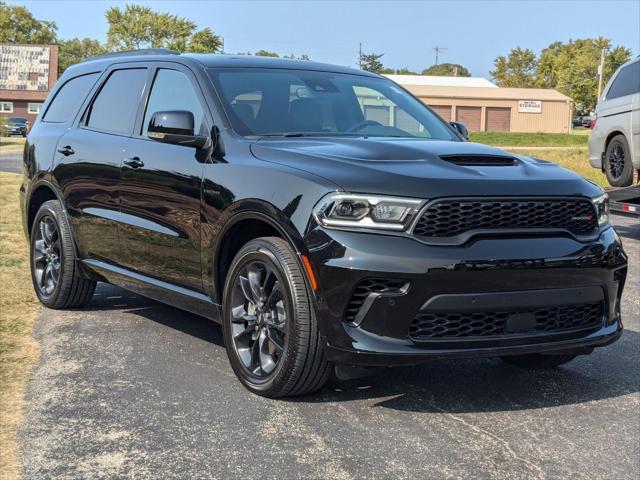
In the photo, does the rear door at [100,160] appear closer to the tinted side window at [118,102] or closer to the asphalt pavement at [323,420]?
the tinted side window at [118,102]

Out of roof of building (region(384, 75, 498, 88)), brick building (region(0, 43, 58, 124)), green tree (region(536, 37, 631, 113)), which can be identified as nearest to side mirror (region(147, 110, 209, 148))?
brick building (region(0, 43, 58, 124))

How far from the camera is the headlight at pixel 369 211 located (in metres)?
4.00

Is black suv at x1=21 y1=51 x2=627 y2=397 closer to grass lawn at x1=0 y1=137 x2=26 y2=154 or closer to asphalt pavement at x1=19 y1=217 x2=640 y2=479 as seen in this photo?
asphalt pavement at x1=19 y1=217 x2=640 y2=479

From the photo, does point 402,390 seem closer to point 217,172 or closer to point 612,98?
point 217,172

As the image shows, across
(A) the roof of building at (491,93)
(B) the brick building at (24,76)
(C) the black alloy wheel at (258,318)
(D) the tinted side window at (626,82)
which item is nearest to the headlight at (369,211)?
(C) the black alloy wheel at (258,318)

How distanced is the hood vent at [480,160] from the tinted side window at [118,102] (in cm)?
244

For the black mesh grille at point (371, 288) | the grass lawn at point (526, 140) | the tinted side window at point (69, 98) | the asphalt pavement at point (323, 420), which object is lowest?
the asphalt pavement at point (323, 420)

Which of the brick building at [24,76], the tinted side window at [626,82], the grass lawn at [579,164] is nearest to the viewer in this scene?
the tinted side window at [626,82]

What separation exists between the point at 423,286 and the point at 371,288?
9.5 inches

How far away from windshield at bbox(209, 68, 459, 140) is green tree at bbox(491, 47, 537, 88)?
330 ft

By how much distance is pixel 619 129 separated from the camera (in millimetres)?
11945

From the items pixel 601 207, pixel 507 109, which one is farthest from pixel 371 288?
pixel 507 109

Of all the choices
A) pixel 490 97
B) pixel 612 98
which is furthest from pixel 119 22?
pixel 612 98

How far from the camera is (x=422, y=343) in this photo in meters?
4.06
